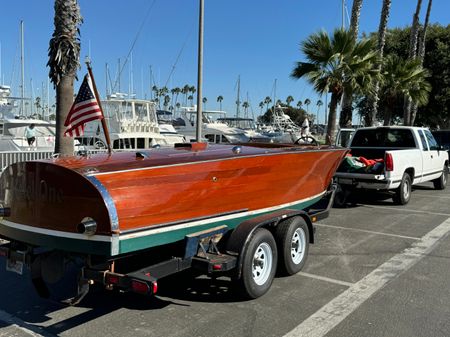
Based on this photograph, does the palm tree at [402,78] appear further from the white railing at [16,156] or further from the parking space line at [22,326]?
the parking space line at [22,326]

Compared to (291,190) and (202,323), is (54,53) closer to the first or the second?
(291,190)

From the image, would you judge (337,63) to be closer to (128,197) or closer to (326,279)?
(326,279)

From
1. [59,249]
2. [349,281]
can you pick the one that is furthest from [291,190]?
[59,249]

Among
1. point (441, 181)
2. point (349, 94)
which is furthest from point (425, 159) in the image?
point (349, 94)

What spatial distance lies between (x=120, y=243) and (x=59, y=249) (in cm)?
71

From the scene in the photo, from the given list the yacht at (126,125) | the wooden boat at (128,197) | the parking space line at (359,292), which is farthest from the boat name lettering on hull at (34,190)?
the yacht at (126,125)

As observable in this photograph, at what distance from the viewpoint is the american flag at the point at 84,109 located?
5.24 m

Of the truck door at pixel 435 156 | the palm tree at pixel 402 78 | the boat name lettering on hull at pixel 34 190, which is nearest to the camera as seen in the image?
the boat name lettering on hull at pixel 34 190

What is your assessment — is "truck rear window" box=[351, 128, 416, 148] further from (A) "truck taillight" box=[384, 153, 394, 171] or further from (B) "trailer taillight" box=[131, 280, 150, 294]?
(B) "trailer taillight" box=[131, 280, 150, 294]

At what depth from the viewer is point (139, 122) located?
74.1 feet

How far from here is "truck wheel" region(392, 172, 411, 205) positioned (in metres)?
10.7

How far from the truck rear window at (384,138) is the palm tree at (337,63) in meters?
4.09

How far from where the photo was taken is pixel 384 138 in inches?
474

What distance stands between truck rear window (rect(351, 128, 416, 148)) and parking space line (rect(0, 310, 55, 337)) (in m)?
9.64
